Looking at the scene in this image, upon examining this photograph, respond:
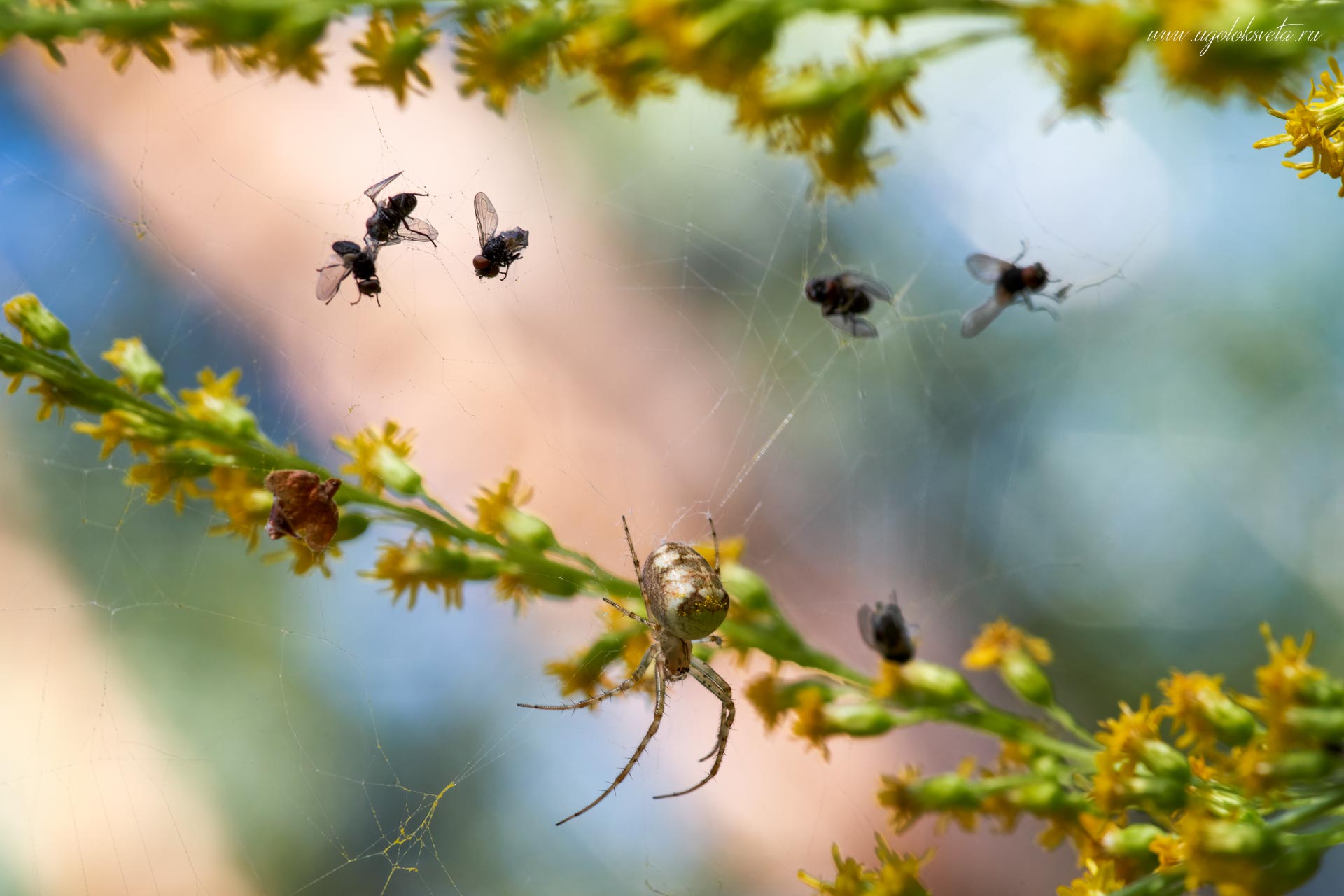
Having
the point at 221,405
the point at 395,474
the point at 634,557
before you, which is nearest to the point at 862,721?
the point at 634,557

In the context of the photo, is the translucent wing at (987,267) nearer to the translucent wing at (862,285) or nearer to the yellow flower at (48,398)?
the translucent wing at (862,285)

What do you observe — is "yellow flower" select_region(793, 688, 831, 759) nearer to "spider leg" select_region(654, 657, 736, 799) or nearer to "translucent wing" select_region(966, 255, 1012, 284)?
"spider leg" select_region(654, 657, 736, 799)

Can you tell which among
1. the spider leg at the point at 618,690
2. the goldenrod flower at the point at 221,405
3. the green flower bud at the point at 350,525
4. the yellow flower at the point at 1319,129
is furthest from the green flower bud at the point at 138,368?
the yellow flower at the point at 1319,129

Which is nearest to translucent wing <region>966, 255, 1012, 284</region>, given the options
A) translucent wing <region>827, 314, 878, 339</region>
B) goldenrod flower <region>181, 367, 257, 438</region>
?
translucent wing <region>827, 314, 878, 339</region>

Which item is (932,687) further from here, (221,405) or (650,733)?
(221,405)

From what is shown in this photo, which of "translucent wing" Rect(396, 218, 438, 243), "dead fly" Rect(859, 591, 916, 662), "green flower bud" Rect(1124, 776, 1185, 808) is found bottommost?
"green flower bud" Rect(1124, 776, 1185, 808)

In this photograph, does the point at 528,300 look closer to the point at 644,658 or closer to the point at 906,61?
the point at 644,658
